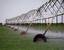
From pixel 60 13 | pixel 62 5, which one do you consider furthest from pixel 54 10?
pixel 62 5

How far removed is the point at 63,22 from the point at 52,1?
0.44m

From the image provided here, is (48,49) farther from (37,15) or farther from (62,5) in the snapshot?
(37,15)

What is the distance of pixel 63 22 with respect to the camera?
4.18m

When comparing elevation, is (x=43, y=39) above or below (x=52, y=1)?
below

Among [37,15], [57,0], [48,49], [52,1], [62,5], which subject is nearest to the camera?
[48,49]

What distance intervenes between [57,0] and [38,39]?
71 centimetres

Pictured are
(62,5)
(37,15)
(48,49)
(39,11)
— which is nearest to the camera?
(48,49)

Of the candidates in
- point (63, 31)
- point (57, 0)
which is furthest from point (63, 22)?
point (57, 0)

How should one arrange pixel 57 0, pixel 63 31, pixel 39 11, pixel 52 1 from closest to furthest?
pixel 57 0
pixel 52 1
pixel 63 31
pixel 39 11

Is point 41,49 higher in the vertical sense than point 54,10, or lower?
lower

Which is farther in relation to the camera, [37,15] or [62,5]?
[37,15]

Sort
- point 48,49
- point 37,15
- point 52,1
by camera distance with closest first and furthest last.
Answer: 1. point 48,49
2. point 52,1
3. point 37,15

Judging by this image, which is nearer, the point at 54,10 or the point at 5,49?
the point at 5,49

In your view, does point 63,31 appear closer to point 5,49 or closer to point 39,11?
point 39,11
